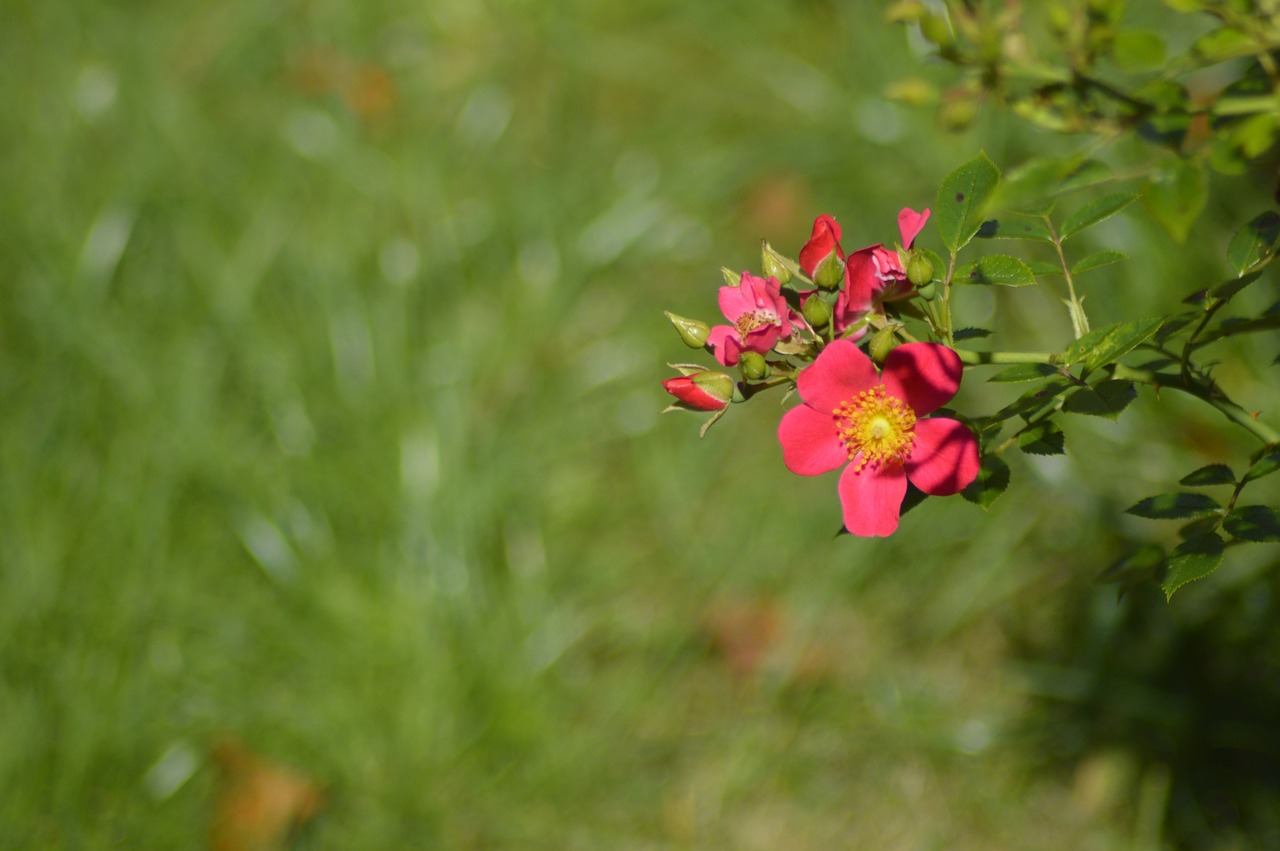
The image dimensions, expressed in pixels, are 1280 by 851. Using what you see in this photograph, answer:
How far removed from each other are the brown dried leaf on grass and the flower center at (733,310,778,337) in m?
1.19

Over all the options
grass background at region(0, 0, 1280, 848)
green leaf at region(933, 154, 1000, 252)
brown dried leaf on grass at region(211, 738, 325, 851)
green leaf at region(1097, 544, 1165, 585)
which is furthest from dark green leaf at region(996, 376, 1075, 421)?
brown dried leaf on grass at region(211, 738, 325, 851)

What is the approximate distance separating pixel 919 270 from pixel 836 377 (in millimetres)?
89

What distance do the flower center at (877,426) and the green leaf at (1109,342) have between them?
0.37ft

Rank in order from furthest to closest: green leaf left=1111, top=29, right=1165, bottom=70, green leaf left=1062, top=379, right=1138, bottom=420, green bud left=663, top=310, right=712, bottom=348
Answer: green leaf left=1111, top=29, right=1165, bottom=70, green bud left=663, top=310, right=712, bottom=348, green leaf left=1062, top=379, right=1138, bottom=420

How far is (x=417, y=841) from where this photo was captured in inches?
61.7

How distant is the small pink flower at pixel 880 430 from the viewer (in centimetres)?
70

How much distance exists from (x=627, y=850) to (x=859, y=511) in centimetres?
101

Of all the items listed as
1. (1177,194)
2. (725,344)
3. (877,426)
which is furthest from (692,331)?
(1177,194)

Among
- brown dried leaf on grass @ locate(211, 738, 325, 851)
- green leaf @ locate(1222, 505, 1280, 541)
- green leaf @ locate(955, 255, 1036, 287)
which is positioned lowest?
brown dried leaf on grass @ locate(211, 738, 325, 851)

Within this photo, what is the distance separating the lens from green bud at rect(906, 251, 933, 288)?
70 cm

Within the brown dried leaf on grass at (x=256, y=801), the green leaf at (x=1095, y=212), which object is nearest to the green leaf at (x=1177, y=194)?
the green leaf at (x=1095, y=212)

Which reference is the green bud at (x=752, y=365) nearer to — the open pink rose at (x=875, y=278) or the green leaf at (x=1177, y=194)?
the open pink rose at (x=875, y=278)

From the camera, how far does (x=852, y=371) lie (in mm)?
732

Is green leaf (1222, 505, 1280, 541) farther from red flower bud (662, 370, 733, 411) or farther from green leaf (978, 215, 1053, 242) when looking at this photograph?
red flower bud (662, 370, 733, 411)
